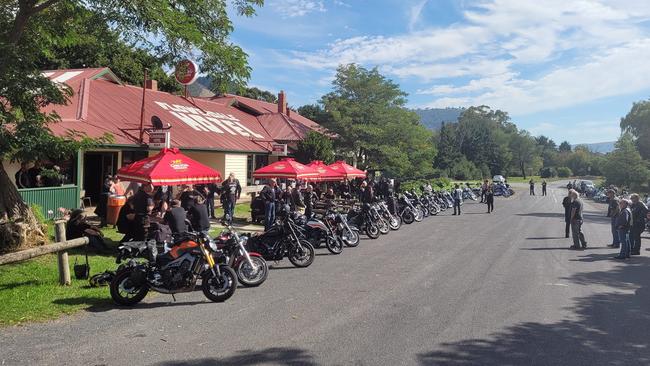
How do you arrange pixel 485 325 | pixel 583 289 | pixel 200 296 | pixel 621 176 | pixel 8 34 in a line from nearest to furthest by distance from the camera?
pixel 485 325
pixel 200 296
pixel 583 289
pixel 8 34
pixel 621 176

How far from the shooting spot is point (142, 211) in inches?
425

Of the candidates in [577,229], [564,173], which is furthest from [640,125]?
[577,229]

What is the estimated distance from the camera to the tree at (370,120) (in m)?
30.7

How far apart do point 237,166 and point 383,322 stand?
21086mm

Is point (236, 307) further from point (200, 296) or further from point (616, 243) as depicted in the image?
point (616, 243)

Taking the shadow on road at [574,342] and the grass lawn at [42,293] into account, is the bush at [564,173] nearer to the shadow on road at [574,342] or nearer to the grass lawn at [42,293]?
the shadow on road at [574,342]

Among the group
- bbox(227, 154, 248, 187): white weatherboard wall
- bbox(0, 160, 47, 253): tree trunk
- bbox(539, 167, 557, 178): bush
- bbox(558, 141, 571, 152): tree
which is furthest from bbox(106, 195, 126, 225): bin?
bbox(558, 141, 571, 152): tree

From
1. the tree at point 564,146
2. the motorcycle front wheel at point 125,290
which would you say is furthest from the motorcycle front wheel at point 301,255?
the tree at point 564,146

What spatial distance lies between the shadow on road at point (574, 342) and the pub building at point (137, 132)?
11.6 m

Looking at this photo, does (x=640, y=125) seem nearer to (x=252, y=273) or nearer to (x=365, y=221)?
(x=365, y=221)

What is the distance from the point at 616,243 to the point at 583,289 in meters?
6.71

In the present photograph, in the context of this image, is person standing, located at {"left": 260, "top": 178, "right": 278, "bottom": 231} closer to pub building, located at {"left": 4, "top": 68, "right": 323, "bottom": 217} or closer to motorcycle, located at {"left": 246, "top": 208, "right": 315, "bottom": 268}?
pub building, located at {"left": 4, "top": 68, "right": 323, "bottom": 217}

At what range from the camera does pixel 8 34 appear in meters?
9.55

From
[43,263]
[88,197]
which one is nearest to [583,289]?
[43,263]
